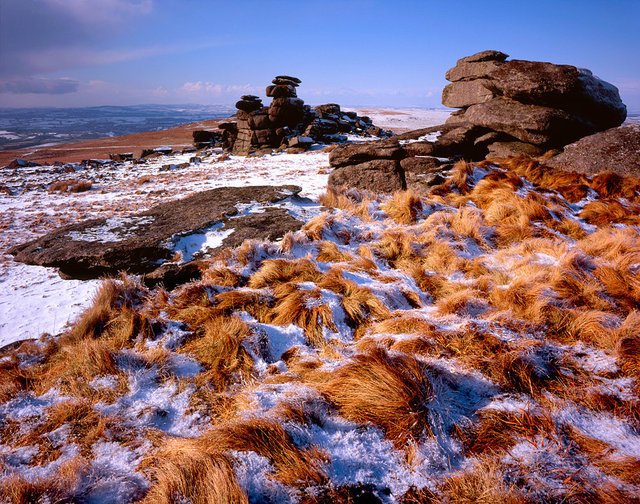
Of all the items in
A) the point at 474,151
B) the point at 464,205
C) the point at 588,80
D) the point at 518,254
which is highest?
the point at 588,80

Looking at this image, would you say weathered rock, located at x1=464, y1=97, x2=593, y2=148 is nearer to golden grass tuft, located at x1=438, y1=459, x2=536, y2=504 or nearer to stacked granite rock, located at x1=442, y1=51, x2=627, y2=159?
stacked granite rock, located at x1=442, y1=51, x2=627, y2=159

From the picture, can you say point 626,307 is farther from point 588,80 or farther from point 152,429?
point 588,80

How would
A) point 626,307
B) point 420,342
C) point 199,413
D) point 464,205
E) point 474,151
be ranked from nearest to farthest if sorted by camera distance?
point 199,413, point 420,342, point 626,307, point 464,205, point 474,151

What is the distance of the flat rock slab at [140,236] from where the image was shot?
401 cm

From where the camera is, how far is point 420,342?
2.28 meters

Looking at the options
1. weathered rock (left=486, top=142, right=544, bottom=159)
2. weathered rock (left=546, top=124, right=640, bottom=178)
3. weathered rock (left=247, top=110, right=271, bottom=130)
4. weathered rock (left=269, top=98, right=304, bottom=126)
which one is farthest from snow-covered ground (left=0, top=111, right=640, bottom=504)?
weathered rock (left=269, top=98, right=304, bottom=126)

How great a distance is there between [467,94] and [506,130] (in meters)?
4.42

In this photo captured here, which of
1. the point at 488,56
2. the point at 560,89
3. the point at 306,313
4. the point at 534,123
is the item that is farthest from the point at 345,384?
the point at 488,56

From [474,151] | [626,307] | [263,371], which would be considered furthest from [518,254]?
[474,151]

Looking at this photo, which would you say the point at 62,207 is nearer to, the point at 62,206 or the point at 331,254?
the point at 62,206

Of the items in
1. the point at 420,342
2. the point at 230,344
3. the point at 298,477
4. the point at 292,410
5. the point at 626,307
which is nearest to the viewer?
the point at 298,477

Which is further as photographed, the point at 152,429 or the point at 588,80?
the point at 588,80

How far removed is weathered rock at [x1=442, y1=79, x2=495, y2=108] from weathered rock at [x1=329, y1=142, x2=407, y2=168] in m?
5.68

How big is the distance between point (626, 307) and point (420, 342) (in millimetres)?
2099
